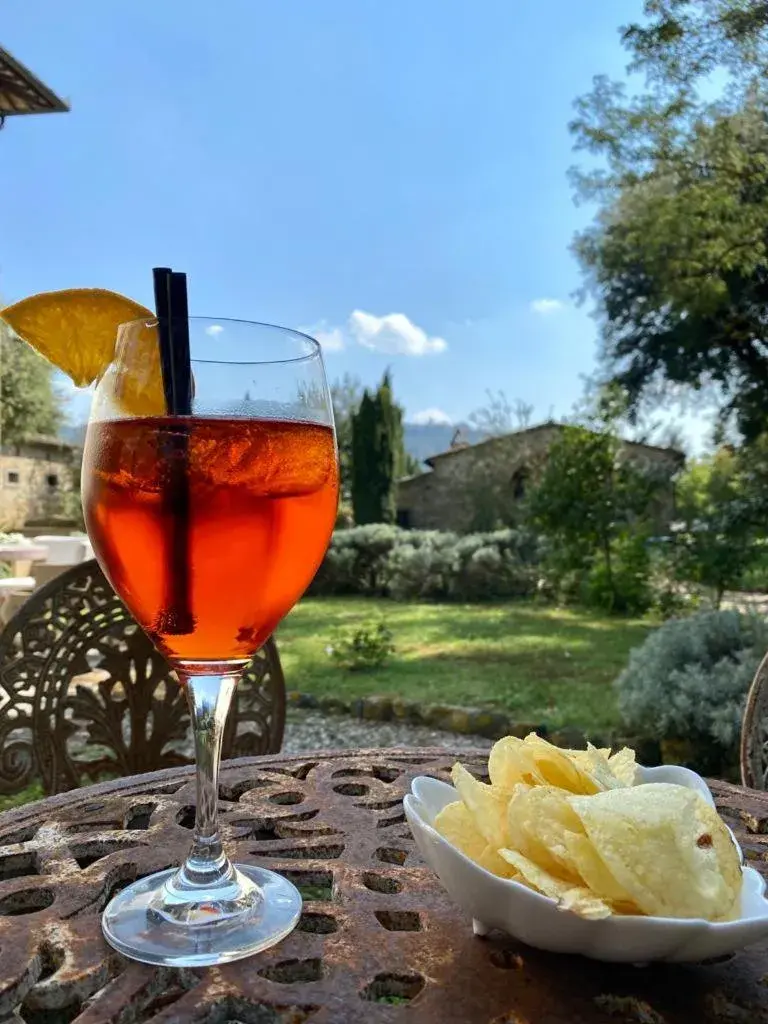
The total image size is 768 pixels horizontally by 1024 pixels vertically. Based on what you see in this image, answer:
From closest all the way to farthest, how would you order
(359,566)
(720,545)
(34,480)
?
1. (720,545)
2. (359,566)
3. (34,480)

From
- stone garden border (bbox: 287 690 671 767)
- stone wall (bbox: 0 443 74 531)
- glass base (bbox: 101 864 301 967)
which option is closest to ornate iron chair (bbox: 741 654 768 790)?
glass base (bbox: 101 864 301 967)

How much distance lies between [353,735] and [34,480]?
1968 cm

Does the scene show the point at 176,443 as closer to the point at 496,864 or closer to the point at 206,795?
the point at 206,795

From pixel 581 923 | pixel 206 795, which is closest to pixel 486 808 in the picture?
pixel 581 923

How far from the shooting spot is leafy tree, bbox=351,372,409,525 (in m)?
23.5

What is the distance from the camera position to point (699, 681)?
5008 mm

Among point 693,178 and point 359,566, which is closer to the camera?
point 693,178

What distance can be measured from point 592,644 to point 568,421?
5540mm

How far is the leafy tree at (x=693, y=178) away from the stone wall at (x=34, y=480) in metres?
16.0

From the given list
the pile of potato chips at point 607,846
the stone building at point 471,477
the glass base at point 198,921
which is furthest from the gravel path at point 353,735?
the stone building at point 471,477

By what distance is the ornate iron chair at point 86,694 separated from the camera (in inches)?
73.9

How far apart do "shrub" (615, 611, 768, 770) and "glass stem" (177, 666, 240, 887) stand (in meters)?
4.36

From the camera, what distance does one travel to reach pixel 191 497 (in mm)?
820

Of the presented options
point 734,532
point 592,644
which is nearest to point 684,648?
point 734,532
